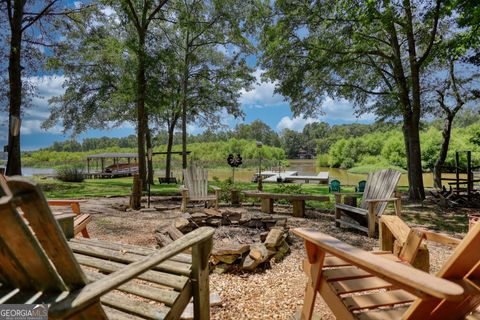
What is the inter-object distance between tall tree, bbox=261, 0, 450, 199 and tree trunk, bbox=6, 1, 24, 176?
7.40 metres

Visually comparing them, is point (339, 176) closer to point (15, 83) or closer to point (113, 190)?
point (113, 190)

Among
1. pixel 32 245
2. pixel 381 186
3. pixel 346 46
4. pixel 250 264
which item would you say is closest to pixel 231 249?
pixel 250 264

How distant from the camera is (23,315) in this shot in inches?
35.2

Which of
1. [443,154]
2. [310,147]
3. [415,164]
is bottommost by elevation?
[415,164]

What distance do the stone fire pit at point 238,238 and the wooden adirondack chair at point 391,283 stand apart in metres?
1.18

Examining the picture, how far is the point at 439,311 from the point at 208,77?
47.3ft

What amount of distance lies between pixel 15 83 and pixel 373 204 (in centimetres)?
994

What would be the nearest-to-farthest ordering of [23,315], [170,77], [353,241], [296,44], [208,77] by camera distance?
[23,315] → [353,241] → [296,44] → [170,77] → [208,77]

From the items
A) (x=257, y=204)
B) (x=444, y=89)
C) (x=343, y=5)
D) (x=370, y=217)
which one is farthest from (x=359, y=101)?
(x=370, y=217)

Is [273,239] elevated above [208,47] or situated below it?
below

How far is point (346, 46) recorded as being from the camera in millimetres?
8344

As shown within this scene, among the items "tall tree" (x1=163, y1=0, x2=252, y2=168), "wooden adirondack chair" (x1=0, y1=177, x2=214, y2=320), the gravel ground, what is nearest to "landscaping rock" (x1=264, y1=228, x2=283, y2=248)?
the gravel ground

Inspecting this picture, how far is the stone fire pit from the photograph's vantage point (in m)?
2.87

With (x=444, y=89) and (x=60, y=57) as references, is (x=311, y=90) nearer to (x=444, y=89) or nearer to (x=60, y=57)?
(x=444, y=89)
